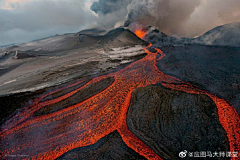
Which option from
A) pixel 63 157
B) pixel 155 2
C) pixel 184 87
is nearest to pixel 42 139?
pixel 63 157

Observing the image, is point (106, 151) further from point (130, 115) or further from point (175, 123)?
point (175, 123)

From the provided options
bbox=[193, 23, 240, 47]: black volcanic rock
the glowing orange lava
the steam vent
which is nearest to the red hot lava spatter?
the steam vent

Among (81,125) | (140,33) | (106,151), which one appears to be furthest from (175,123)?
(140,33)

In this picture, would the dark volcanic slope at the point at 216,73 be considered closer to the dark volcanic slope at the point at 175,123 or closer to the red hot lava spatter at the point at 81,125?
the red hot lava spatter at the point at 81,125

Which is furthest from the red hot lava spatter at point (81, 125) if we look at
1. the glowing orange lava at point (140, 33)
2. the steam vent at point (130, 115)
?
the glowing orange lava at point (140, 33)

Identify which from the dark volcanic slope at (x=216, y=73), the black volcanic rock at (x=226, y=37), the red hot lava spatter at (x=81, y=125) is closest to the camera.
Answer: the red hot lava spatter at (x=81, y=125)

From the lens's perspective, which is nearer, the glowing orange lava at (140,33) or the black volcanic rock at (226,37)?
the black volcanic rock at (226,37)
